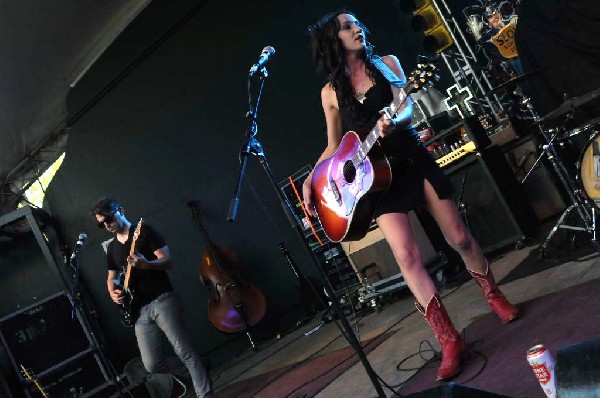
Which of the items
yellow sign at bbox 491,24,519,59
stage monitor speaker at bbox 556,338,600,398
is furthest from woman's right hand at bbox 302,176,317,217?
yellow sign at bbox 491,24,519,59

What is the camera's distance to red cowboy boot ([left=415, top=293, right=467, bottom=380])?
274 centimetres

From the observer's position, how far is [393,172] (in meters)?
2.94

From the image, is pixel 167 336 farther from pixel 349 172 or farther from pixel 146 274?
pixel 349 172

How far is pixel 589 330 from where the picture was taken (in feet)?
7.91

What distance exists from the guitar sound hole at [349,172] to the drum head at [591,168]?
6.70 feet

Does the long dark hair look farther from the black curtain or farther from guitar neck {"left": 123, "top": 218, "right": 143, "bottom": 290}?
the black curtain

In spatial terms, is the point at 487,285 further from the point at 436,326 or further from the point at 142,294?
the point at 142,294

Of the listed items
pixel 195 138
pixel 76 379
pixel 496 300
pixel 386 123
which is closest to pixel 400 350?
pixel 496 300

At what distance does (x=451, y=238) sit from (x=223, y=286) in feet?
15.7

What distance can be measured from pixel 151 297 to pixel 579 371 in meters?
3.61

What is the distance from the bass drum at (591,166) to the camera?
4121 mm

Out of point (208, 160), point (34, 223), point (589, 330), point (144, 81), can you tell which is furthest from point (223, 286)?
point (589, 330)

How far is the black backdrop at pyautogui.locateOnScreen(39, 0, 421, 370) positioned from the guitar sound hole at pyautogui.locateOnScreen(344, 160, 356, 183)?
4802 mm

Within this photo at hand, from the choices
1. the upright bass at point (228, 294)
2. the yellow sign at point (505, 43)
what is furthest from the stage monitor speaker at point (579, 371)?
the upright bass at point (228, 294)
